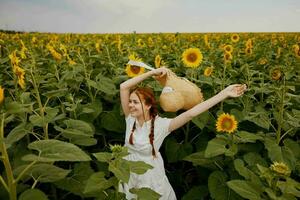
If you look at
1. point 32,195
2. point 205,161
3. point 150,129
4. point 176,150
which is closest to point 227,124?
point 205,161

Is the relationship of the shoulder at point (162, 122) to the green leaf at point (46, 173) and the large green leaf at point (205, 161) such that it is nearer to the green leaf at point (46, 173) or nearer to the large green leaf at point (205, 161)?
the large green leaf at point (205, 161)

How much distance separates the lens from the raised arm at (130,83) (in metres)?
2.95

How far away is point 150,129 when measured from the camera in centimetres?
288

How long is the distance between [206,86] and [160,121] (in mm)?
1119

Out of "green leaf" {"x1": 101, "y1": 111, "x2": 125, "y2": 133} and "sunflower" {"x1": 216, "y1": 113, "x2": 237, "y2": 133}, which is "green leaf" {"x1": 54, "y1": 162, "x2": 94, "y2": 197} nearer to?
"green leaf" {"x1": 101, "y1": 111, "x2": 125, "y2": 133}

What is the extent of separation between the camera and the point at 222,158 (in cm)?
288

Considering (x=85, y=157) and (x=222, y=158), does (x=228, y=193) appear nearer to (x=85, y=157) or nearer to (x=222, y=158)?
(x=222, y=158)

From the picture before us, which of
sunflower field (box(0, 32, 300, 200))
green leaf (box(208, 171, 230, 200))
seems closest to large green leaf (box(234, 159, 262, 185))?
sunflower field (box(0, 32, 300, 200))

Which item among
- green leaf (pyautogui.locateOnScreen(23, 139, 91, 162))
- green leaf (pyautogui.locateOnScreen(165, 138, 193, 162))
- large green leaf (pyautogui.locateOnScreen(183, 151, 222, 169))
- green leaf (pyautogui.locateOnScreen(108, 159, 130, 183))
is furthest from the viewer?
green leaf (pyautogui.locateOnScreen(165, 138, 193, 162))

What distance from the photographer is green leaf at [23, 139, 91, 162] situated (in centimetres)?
176

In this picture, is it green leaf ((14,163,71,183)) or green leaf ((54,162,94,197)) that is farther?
green leaf ((54,162,94,197))

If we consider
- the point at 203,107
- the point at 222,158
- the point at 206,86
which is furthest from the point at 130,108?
the point at 206,86

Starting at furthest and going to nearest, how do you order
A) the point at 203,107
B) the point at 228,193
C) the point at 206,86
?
the point at 206,86 < the point at 203,107 < the point at 228,193

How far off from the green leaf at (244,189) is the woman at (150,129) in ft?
2.47
